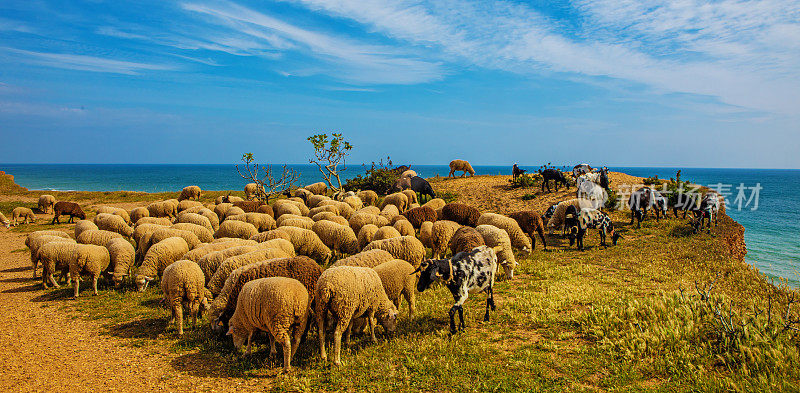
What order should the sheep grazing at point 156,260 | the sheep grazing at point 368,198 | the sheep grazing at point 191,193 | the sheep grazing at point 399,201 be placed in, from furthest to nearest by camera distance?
the sheep grazing at point 191,193 → the sheep grazing at point 368,198 → the sheep grazing at point 399,201 → the sheep grazing at point 156,260

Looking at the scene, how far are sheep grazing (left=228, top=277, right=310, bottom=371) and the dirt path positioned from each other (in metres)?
0.77

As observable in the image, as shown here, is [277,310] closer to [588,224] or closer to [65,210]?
[588,224]

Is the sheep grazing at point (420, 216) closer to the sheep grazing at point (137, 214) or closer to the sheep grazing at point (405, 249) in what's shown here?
the sheep grazing at point (405, 249)

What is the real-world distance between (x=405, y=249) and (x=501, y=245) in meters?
2.97

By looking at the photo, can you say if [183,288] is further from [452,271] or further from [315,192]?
[315,192]

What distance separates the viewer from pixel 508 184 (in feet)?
88.5

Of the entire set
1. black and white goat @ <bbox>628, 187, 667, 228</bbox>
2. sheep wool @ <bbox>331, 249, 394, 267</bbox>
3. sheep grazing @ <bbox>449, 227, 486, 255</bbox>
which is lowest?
sheep wool @ <bbox>331, 249, 394, 267</bbox>

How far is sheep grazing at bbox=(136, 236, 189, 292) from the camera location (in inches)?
432

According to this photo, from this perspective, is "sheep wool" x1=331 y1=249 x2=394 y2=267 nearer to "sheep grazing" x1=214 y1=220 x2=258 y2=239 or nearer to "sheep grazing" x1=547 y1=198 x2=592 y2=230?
"sheep grazing" x1=214 y1=220 x2=258 y2=239

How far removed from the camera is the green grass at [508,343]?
595cm

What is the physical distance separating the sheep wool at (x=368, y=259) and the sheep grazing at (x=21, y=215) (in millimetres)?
26932

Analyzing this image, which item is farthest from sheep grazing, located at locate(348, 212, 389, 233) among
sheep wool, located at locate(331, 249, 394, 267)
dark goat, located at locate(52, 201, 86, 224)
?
dark goat, located at locate(52, 201, 86, 224)

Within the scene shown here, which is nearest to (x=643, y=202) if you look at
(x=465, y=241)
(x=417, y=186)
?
(x=417, y=186)

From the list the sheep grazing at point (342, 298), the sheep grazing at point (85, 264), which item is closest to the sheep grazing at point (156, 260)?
the sheep grazing at point (85, 264)
